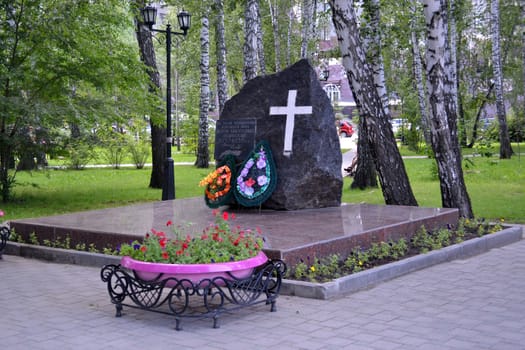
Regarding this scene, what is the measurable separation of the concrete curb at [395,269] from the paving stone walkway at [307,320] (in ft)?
0.40

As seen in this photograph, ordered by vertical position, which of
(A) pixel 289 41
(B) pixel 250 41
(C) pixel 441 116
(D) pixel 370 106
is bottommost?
(C) pixel 441 116

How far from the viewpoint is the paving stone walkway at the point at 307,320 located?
6043 millimetres

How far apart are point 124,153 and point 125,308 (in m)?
25.8

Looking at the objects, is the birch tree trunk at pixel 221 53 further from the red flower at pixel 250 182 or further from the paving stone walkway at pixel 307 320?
the paving stone walkway at pixel 307 320

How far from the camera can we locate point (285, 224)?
10.4m

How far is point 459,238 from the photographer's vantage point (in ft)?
34.6

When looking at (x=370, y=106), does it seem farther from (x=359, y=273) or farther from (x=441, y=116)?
(x=359, y=273)

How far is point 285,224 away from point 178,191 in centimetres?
996

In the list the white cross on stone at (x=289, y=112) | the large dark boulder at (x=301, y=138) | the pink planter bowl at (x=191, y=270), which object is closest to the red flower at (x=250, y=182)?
the large dark boulder at (x=301, y=138)

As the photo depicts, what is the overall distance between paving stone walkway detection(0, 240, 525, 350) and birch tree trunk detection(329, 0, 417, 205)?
4.12 metres

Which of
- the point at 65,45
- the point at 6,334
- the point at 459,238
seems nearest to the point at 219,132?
A: the point at 459,238

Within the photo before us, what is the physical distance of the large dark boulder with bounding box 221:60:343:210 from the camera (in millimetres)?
11938

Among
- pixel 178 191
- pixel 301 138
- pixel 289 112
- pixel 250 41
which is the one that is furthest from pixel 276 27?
pixel 301 138

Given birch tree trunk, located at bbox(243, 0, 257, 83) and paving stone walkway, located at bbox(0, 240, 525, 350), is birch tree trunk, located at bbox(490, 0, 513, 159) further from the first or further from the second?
paving stone walkway, located at bbox(0, 240, 525, 350)
